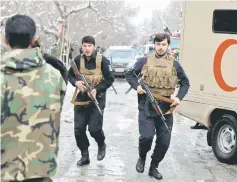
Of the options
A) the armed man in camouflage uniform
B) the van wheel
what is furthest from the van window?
the armed man in camouflage uniform

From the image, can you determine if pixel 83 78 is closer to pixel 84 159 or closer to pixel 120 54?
pixel 84 159

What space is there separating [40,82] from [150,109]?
2.92 meters

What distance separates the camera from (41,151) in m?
3.23

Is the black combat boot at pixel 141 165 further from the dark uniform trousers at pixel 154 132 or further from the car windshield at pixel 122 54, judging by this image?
the car windshield at pixel 122 54

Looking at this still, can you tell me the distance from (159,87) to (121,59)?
18.2 m

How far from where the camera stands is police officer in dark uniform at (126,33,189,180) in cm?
596

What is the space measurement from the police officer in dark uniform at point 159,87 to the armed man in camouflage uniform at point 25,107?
9.20ft

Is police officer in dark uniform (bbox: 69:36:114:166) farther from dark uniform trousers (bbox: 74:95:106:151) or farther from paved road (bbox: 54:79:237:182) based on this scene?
paved road (bbox: 54:79:237:182)

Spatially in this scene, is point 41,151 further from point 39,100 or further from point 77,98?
point 77,98

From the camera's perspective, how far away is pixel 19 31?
3188mm

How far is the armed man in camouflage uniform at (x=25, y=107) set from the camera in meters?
3.14

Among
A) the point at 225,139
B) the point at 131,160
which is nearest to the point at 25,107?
the point at 131,160

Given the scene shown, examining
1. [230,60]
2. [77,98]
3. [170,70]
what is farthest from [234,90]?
[77,98]

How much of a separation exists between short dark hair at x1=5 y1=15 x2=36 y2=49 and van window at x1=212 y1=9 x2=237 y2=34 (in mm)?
4235
